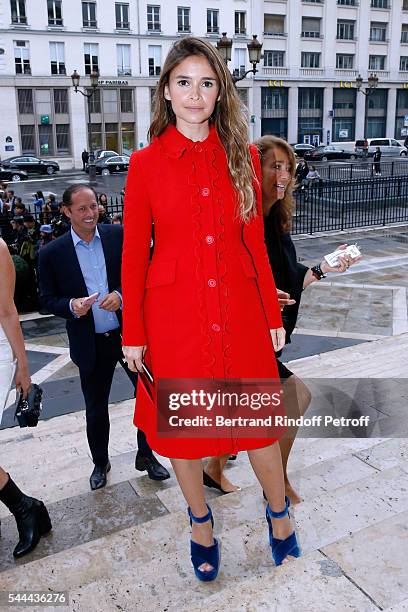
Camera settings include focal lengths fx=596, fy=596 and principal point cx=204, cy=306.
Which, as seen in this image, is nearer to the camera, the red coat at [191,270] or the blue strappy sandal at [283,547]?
the red coat at [191,270]

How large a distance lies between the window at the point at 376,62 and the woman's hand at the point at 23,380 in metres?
53.5

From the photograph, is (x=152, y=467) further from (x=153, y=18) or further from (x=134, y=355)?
(x=153, y=18)

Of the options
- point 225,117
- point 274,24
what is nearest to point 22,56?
point 274,24

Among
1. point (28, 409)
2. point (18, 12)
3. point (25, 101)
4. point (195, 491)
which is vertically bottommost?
point (195, 491)

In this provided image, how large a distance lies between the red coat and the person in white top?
0.76m

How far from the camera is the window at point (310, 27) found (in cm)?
4659

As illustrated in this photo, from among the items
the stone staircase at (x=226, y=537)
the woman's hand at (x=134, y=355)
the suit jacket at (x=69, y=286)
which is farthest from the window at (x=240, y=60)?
the woman's hand at (x=134, y=355)

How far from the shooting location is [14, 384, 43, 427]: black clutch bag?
298cm

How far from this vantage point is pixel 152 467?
3623mm

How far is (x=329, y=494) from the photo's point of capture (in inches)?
114

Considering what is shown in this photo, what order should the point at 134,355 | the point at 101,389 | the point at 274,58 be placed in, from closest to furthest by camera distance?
the point at 134,355 < the point at 101,389 < the point at 274,58

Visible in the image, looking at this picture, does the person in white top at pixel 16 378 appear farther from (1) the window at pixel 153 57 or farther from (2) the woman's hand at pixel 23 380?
(1) the window at pixel 153 57

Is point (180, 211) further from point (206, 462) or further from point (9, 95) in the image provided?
point (9, 95)

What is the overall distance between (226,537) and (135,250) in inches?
54.5
